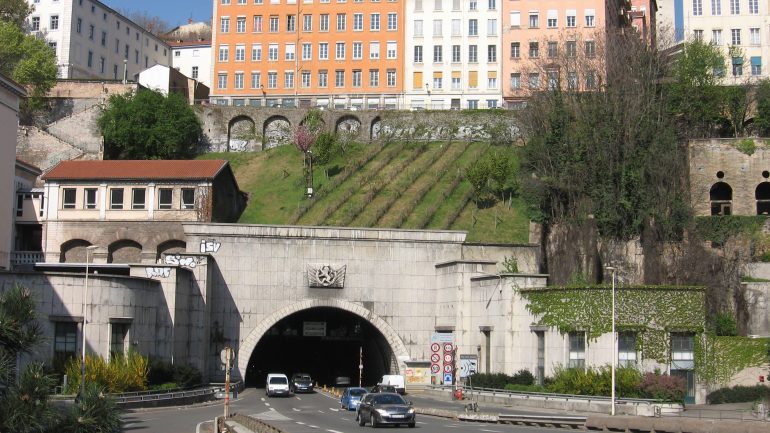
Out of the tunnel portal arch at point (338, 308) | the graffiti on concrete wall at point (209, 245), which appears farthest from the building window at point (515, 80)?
the graffiti on concrete wall at point (209, 245)

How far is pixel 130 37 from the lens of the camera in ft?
424

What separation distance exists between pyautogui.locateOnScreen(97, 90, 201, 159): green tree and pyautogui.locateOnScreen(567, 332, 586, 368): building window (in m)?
53.4

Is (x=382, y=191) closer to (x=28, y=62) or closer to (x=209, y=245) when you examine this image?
(x=209, y=245)

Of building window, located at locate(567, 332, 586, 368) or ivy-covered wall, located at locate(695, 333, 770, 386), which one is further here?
ivy-covered wall, located at locate(695, 333, 770, 386)

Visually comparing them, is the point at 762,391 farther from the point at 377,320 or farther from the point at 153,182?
the point at 153,182

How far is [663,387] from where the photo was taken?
48531mm

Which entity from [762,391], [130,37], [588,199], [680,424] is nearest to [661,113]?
[588,199]

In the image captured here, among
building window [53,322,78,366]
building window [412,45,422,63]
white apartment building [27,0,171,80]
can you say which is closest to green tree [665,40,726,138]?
building window [412,45,422,63]

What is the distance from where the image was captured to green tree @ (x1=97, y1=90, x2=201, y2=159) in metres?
94.6

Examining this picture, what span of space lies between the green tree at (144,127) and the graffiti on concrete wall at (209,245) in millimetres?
33623

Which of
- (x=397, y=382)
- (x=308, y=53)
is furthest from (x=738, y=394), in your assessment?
(x=308, y=53)

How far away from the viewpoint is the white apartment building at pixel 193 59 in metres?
138

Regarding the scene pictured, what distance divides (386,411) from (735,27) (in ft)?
246

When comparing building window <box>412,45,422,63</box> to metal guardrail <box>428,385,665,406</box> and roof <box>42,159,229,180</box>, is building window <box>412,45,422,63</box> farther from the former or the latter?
metal guardrail <box>428,385,665,406</box>
